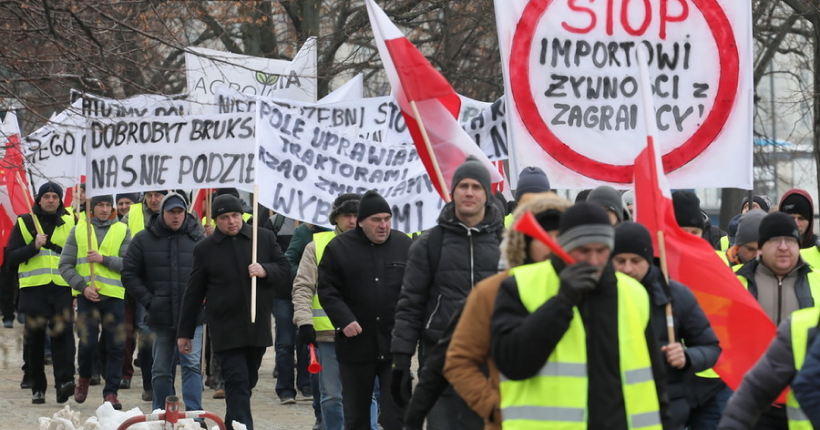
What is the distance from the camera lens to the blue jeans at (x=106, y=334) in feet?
40.3

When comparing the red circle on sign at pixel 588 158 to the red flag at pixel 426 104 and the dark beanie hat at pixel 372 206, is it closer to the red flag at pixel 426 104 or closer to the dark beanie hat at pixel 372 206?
the red flag at pixel 426 104

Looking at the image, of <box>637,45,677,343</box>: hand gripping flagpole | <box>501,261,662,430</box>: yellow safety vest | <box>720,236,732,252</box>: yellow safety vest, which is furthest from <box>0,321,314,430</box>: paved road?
<box>501,261,662,430</box>: yellow safety vest

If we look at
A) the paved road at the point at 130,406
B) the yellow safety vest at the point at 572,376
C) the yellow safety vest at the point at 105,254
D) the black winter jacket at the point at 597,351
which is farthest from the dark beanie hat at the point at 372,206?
the yellow safety vest at the point at 105,254

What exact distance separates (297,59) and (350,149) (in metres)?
4.86

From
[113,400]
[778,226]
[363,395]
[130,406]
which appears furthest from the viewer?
[130,406]

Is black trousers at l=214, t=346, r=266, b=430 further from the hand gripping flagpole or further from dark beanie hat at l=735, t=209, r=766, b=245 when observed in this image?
the hand gripping flagpole

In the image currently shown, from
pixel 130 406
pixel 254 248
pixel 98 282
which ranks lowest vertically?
pixel 130 406

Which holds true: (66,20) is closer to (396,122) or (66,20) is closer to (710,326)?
(396,122)

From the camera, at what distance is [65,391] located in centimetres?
1259

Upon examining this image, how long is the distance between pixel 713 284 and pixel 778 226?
35.0 inches

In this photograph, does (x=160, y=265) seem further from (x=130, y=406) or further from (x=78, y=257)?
(x=78, y=257)

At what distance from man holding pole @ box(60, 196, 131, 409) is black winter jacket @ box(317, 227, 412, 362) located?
412 centimetres

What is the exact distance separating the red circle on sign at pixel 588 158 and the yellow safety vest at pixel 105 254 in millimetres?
6400

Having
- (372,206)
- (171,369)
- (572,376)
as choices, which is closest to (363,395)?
(372,206)
